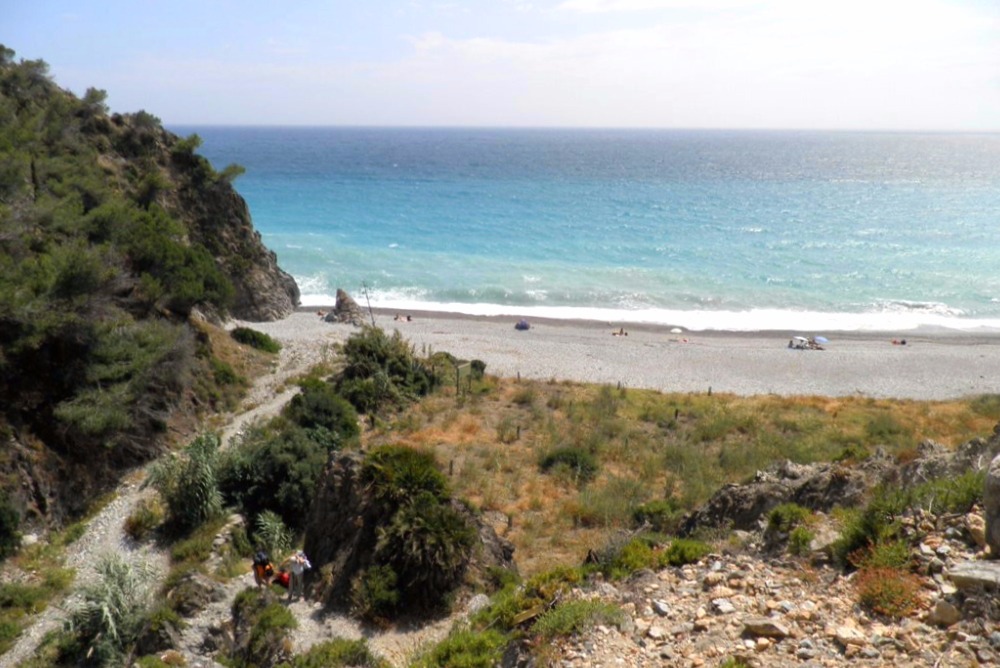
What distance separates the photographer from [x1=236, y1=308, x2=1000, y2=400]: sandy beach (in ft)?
104

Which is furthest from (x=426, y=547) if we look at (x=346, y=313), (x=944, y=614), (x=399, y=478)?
(x=346, y=313)

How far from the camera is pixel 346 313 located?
127ft

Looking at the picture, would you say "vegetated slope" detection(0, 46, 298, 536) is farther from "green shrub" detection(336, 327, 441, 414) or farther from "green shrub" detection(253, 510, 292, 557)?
"green shrub" detection(253, 510, 292, 557)

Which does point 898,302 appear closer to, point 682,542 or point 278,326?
point 278,326

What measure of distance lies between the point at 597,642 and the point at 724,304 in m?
45.0

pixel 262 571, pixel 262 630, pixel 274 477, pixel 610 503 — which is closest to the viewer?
pixel 262 630

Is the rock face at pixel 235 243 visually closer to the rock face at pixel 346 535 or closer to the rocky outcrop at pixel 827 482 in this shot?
the rock face at pixel 346 535

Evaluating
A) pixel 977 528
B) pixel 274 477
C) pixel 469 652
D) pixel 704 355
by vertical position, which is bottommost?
pixel 704 355

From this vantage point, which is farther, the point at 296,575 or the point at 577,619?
the point at 296,575

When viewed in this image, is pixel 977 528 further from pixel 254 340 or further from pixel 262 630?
pixel 254 340

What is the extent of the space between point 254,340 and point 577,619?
24.4 m

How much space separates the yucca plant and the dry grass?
6498 millimetres

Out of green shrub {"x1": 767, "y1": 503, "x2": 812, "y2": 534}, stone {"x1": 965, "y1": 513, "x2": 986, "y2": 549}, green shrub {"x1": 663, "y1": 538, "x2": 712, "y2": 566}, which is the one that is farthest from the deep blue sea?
stone {"x1": 965, "y1": 513, "x2": 986, "y2": 549}

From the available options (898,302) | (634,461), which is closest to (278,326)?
(634,461)
